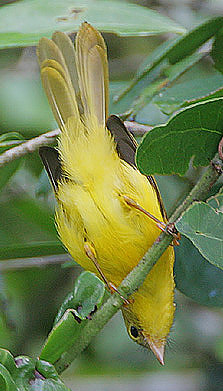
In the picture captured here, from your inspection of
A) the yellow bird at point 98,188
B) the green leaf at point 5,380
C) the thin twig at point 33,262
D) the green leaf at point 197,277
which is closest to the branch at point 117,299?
the green leaf at point 5,380

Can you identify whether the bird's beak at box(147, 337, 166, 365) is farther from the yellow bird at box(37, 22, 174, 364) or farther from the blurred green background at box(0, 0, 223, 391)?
the blurred green background at box(0, 0, 223, 391)

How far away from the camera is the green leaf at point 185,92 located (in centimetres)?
193

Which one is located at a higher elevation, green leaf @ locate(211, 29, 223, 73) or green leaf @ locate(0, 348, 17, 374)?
green leaf @ locate(211, 29, 223, 73)

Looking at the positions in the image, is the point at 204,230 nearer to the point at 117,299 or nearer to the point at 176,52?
the point at 117,299

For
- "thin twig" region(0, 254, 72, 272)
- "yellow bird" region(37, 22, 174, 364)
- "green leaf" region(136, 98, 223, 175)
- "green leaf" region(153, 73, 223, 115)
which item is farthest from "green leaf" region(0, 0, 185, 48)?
"thin twig" region(0, 254, 72, 272)

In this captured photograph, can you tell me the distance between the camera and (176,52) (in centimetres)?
196

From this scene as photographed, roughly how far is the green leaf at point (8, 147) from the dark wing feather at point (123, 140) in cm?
30

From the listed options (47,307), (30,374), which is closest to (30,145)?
(30,374)

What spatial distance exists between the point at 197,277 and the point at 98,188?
0.43 m

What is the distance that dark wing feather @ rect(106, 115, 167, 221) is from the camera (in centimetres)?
171

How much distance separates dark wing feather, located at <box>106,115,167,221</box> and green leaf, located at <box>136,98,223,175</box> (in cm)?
48

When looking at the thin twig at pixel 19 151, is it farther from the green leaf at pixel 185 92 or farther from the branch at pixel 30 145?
the green leaf at pixel 185 92

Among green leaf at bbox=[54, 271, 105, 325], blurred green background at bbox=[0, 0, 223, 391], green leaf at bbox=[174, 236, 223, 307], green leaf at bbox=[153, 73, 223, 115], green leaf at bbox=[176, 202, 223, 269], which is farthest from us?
blurred green background at bbox=[0, 0, 223, 391]

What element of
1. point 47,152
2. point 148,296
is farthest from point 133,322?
point 47,152
